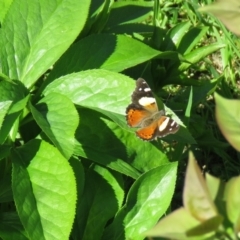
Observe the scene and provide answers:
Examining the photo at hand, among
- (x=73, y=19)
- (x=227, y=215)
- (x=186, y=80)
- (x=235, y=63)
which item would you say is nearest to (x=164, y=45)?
(x=186, y=80)

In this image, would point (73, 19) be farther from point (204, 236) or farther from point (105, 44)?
point (204, 236)

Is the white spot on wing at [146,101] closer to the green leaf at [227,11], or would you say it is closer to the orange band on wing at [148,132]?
the orange band on wing at [148,132]

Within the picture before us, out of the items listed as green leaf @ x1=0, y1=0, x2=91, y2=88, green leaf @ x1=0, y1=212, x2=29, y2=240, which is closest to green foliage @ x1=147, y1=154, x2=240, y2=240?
green leaf @ x1=0, y1=212, x2=29, y2=240

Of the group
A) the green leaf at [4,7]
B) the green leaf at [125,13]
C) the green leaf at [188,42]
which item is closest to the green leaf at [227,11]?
the green leaf at [4,7]

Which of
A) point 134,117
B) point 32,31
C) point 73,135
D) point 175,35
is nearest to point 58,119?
point 73,135

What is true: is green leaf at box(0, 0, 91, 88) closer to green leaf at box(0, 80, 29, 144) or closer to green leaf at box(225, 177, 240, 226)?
green leaf at box(0, 80, 29, 144)

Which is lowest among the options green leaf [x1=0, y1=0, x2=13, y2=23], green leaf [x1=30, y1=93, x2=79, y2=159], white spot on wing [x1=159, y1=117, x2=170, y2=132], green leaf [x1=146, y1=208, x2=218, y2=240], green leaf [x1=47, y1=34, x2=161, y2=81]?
white spot on wing [x1=159, y1=117, x2=170, y2=132]

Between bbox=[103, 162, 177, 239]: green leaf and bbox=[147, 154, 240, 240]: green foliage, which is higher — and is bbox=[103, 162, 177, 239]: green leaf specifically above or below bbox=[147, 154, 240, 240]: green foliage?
below
